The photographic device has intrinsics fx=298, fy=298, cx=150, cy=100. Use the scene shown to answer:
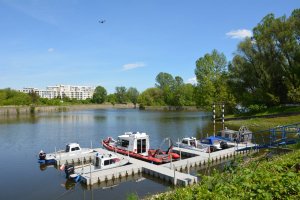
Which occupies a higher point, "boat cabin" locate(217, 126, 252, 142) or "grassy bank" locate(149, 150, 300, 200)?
"grassy bank" locate(149, 150, 300, 200)

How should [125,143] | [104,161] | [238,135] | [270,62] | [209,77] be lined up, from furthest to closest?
1. [209,77]
2. [270,62]
3. [238,135]
4. [125,143]
5. [104,161]

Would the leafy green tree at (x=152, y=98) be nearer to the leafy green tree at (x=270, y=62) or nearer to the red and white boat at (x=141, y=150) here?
the leafy green tree at (x=270, y=62)

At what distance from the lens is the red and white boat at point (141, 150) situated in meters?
27.0

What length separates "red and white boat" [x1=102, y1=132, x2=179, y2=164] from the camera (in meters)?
27.0

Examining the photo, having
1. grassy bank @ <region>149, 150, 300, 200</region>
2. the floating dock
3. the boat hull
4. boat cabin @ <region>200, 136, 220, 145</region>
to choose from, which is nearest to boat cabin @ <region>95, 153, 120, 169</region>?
the floating dock

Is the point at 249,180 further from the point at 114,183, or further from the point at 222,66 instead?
the point at 222,66

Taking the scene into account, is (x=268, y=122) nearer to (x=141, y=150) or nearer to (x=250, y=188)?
(x=141, y=150)

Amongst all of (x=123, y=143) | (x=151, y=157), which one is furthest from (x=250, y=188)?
(x=123, y=143)

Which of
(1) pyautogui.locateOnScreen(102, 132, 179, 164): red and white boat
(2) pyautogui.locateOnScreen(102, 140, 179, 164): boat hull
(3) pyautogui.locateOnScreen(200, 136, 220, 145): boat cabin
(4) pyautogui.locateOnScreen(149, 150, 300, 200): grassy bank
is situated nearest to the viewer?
(4) pyautogui.locateOnScreen(149, 150, 300, 200): grassy bank

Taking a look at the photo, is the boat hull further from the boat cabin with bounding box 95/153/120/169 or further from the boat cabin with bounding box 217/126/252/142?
the boat cabin with bounding box 217/126/252/142

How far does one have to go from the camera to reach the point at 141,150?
2906 centimetres

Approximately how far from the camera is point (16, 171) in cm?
2642

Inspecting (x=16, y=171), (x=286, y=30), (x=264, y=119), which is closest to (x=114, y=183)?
(x=16, y=171)

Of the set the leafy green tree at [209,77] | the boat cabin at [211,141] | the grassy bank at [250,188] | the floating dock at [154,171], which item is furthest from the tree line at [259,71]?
the grassy bank at [250,188]
